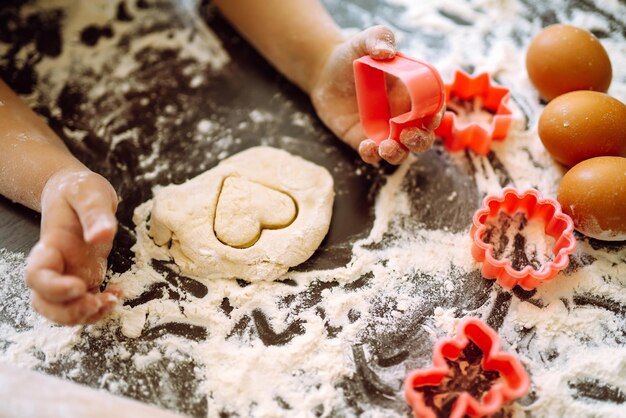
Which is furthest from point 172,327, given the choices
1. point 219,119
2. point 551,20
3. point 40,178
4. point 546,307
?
point 551,20

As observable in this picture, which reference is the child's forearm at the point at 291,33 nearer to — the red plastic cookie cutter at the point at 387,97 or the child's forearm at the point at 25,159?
the red plastic cookie cutter at the point at 387,97

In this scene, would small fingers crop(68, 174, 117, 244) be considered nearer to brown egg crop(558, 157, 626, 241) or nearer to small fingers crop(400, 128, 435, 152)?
small fingers crop(400, 128, 435, 152)

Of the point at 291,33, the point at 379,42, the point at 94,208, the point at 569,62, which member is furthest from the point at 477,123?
the point at 94,208

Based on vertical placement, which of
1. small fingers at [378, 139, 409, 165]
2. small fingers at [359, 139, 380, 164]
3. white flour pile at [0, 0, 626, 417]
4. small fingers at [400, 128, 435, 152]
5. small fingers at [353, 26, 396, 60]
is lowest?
white flour pile at [0, 0, 626, 417]

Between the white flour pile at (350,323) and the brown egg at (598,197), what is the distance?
0.22ft

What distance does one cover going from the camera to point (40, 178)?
978 millimetres

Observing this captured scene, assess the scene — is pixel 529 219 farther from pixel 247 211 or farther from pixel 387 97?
pixel 247 211

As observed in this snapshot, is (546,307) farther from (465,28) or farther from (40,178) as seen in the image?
(40,178)

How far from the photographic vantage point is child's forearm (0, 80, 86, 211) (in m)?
0.98

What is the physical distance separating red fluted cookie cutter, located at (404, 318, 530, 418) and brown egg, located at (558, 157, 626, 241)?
0.27 meters

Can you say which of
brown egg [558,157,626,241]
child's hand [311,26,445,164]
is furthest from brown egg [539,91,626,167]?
child's hand [311,26,445,164]

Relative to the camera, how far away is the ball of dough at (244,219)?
3.23ft

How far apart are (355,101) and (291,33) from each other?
0.73ft

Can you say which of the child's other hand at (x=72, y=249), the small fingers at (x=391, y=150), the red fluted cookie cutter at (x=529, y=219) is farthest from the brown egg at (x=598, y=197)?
the child's other hand at (x=72, y=249)
